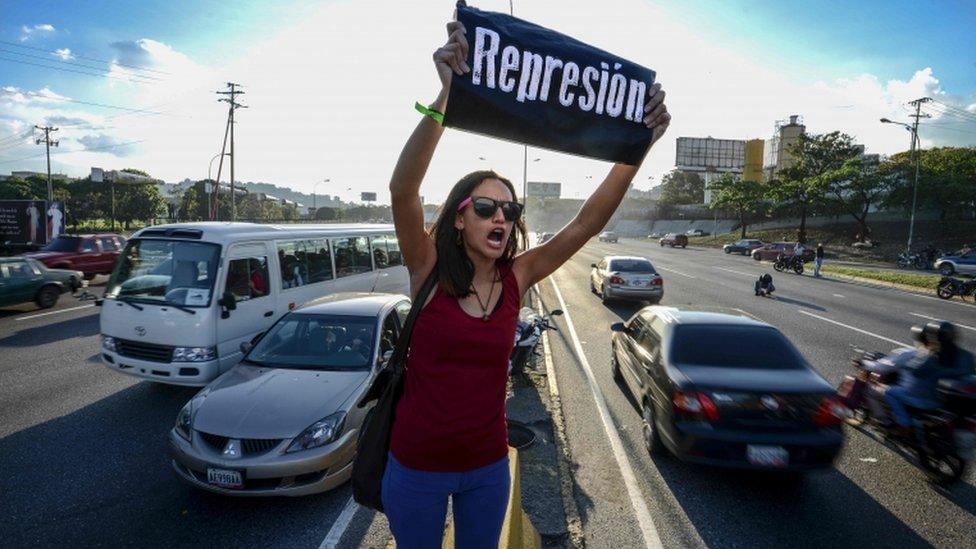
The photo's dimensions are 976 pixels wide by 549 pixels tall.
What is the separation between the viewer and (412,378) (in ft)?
6.44

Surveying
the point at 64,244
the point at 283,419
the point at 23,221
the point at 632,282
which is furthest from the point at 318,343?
the point at 23,221

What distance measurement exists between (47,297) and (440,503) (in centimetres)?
1743

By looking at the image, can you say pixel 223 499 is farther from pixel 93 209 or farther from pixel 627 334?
pixel 93 209

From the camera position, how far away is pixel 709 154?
66688mm

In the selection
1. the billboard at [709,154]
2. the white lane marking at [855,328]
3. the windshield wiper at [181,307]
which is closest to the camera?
the windshield wiper at [181,307]

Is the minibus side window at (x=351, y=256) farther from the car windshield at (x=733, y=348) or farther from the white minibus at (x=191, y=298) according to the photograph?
the car windshield at (x=733, y=348)

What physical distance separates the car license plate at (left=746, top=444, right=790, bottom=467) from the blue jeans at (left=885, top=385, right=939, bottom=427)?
73.3 inches

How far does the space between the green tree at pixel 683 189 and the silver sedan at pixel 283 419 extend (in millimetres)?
99702

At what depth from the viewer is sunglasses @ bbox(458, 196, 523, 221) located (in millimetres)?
2006

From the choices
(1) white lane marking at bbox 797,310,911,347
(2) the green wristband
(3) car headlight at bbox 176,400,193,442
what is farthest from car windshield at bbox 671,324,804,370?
(1) white lane marking at bbox 797,310,911,347

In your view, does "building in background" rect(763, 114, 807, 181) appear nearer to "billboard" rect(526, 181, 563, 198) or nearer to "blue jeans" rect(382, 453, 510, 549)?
"billboard" rect(526, 181, 563, 198)

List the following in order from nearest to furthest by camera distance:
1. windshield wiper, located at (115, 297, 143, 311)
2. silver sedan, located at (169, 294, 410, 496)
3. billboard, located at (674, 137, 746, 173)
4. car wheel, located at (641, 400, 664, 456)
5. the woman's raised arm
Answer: the woman's raised arm → silver sedan, located at (169, 294, 410, 496) → car wheel, located at (641, 400, 664, 456) → windshield wiper, located at (115, 297, 143, 311) → billboard, located at (674, 137, 746, 173)

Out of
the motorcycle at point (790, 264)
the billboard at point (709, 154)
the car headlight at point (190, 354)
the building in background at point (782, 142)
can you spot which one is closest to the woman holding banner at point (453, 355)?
the car headlight at point (190, 354)

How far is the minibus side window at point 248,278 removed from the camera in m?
7.59
